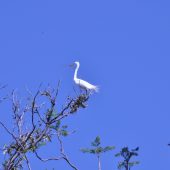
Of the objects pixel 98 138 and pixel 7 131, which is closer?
pixel 7 131

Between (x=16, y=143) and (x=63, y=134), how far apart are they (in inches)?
81.8

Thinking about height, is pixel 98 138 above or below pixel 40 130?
above

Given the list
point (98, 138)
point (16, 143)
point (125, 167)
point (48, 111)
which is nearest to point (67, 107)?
point (48, 111)

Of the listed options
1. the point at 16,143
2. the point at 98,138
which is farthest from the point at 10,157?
the point at 98,138

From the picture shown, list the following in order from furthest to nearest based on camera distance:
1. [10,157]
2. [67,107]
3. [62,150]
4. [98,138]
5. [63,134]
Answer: [98,138], [62,150], [63,134], [67,107], [10,157]

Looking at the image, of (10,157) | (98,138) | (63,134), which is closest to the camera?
(10,157)

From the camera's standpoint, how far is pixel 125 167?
23.8 m

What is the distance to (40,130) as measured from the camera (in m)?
14.0

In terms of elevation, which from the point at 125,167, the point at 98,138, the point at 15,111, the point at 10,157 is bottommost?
the point at 10,157

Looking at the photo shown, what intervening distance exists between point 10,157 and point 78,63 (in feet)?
37.3

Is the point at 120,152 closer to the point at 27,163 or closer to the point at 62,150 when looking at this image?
the point at 62,150

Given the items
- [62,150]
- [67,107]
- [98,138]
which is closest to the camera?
[67,107]

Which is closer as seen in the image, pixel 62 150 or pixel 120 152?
pixel 62 150

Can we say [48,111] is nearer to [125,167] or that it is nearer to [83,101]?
[83,101]
